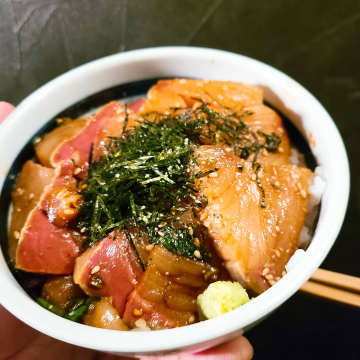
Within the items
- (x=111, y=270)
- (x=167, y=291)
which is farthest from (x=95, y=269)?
(x=167, y=291)

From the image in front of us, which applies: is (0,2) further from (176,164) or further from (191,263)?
(191,263)

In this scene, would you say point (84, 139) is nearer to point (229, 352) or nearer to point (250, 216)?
point (250, 216)

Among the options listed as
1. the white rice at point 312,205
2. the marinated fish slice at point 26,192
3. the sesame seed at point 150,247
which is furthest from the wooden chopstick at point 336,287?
the marinated fish slice at point 26,192

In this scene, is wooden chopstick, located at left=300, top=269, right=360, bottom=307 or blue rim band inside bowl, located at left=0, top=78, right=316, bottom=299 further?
wooden chopstick, located at left=300, top=269, right=360, bottom=307

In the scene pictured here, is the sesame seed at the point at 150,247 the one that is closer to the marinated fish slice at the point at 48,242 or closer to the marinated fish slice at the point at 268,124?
the marinated fish slice at the point at 48,242

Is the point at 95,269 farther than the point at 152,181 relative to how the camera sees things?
No

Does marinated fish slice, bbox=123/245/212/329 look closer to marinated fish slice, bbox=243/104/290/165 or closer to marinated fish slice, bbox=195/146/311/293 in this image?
marinated fish slice, bbox=195/146/311/293

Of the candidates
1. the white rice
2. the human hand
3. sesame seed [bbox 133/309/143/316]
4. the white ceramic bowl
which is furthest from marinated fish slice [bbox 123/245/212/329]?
the human hand
